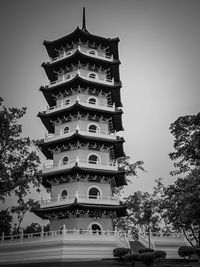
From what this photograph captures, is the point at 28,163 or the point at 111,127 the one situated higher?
the point at 111,127

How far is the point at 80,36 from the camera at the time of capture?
36031 mm

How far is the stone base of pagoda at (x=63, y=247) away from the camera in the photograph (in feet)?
81.4

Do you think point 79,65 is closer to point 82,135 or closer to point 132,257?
point 82,135

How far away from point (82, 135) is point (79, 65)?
29.3ft

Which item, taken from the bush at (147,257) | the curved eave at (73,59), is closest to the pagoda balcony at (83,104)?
the curved eave at (73,59)

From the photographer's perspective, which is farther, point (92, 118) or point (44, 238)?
point (92, 118)

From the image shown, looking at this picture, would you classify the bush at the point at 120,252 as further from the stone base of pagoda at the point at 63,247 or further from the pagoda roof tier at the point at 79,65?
the pagoda roof tier at the point at 79,65

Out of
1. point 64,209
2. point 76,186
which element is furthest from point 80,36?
point 64,209

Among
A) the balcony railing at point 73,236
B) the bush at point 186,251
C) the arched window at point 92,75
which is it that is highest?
the arched window at point 92,75

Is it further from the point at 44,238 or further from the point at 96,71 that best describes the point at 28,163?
the point at 96,71

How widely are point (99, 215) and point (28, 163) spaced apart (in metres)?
8.42

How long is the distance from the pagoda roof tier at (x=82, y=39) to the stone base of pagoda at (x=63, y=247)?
68.8 ft

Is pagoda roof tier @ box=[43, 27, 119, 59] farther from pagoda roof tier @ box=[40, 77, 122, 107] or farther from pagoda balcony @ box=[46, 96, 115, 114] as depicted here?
pagoda balcony @ box=[46, 96, 115, 114]

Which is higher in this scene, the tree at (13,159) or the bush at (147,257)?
the tree at (13,159)
